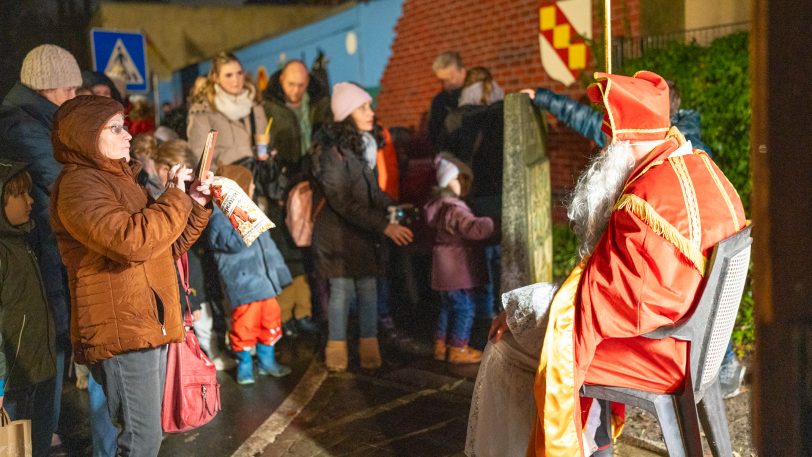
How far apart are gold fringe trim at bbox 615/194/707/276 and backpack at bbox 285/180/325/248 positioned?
368cm

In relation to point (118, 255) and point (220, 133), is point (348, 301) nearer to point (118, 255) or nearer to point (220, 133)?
point (220, 133)

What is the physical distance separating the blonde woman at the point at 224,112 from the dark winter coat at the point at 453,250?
143cm

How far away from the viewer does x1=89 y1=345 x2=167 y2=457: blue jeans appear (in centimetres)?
330

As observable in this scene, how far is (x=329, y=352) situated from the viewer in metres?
5.79

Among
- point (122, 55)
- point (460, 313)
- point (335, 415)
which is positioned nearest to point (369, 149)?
point (460, 313)

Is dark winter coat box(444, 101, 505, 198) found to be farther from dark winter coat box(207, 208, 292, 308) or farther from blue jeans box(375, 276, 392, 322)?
dark winter coat box(207, 208, 292, 308)

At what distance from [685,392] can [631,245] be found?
23.5 inches

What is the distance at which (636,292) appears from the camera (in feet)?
9.46

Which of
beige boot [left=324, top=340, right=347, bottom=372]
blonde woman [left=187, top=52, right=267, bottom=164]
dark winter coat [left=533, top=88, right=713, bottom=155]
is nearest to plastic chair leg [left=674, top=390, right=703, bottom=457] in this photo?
dark winter coat [left=533, top=88, right=713, bottom=155]

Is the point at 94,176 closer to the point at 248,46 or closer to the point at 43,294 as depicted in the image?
the point at 43,294

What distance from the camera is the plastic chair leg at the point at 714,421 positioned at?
3.24m

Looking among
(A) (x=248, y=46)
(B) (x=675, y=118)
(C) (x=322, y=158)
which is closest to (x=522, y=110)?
(B) (x=675, y=118)

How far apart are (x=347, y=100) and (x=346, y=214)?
2.57ft

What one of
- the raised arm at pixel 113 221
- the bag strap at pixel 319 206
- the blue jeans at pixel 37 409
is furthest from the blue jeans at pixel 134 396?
the bag strap at pixel 319 206
